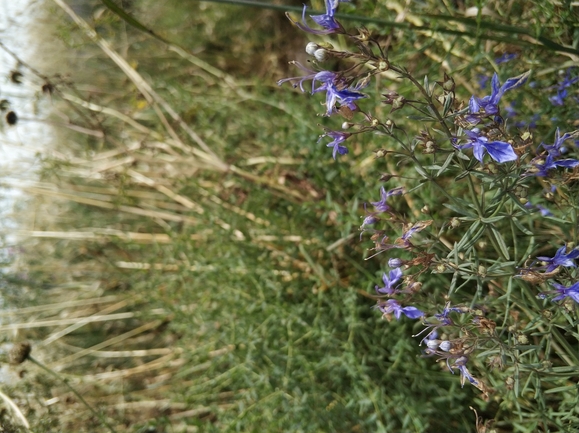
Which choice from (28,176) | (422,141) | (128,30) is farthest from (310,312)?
(128,30)

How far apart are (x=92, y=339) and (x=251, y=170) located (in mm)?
1073

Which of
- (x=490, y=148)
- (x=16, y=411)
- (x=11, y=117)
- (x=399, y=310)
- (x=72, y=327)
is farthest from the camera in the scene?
(x=72, y=327)

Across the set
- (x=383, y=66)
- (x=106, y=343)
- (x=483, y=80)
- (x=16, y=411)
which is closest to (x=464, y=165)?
(x=383, y=66)

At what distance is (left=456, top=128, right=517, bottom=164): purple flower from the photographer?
65cm

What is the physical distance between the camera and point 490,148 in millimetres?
669

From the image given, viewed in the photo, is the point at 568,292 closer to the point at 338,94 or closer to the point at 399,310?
the point at 399,310

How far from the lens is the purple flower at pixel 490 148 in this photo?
2.14 ft

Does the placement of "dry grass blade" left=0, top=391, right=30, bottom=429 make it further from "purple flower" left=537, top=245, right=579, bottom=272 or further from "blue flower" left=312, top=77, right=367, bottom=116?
"purple flower" left=537, top=245, right=579, bottom=272

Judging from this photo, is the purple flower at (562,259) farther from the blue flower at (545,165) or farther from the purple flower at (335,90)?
the purple flower at (335,90)

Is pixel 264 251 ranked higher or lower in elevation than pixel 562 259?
lower

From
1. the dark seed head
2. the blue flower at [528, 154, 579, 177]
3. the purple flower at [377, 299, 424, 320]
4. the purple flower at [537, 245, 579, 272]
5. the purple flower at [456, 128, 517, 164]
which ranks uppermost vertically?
the purple flower at [456, 128, 517, 164]

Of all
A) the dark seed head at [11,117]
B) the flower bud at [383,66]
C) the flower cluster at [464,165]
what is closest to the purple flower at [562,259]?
the flower cluster at [464,165]

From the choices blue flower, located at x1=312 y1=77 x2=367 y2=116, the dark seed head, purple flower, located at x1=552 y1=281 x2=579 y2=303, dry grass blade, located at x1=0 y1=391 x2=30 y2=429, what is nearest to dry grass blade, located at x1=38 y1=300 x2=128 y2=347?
dry grass blade, located at x1=0 y1=391 x2=30 y2=429

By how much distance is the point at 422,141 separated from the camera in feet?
2.44
